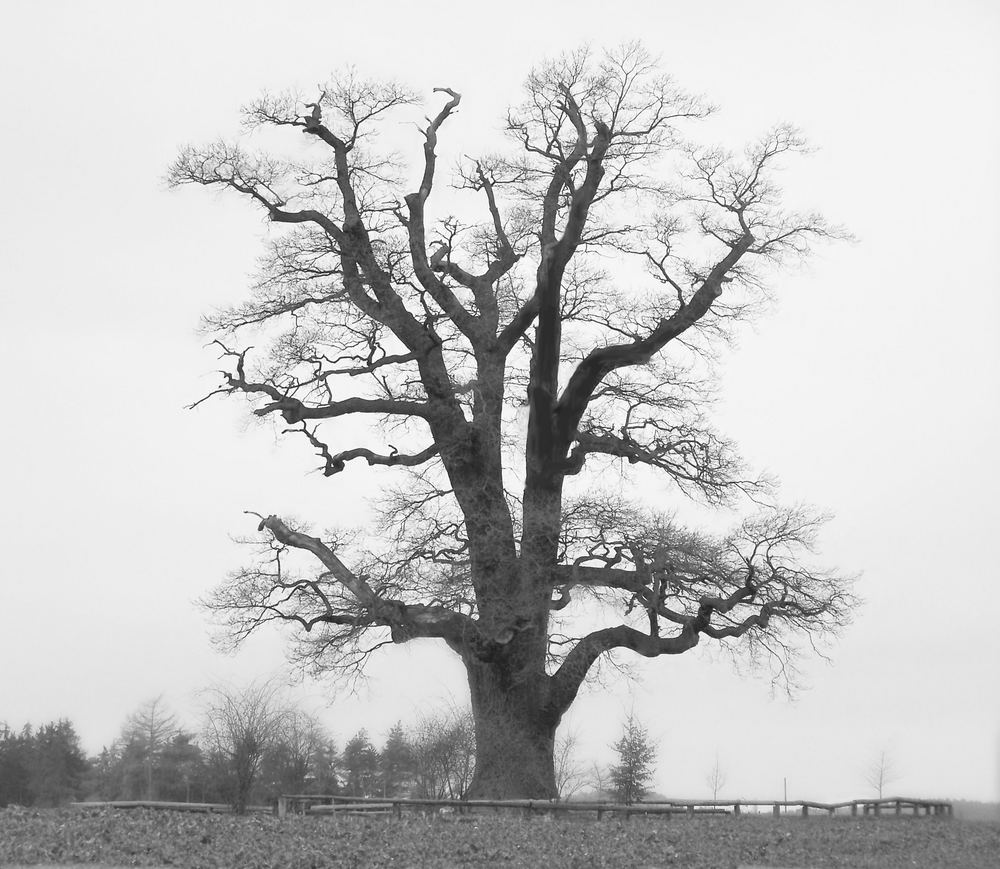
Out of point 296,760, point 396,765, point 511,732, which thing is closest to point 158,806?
point 511,732

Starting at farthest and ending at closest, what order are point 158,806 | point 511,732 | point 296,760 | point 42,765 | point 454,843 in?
point 42,765, point 296,760, point 511,732, point 158,806, point 454,843

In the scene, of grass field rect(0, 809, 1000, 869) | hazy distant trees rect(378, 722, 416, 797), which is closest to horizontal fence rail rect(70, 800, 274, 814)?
grass field rect(0, 809, 1000, 869)

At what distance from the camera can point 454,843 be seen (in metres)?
14.8

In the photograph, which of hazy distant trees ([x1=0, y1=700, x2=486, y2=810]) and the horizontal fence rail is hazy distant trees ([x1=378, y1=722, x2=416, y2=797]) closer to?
hazy distant trees ([x1=0, y1=700, x2=486, y2=810])

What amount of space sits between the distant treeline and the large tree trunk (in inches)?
173

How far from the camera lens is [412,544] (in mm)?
22031

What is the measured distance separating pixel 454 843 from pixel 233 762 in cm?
957

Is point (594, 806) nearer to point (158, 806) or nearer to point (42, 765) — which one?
point (158, 806)

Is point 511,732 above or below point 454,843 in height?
above

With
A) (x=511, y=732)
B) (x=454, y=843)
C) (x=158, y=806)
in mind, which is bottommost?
(x=454, y=843)

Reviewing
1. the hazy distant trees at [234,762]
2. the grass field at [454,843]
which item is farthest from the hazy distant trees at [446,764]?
the grass field at [454,843]

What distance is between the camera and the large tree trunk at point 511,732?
20.7 m

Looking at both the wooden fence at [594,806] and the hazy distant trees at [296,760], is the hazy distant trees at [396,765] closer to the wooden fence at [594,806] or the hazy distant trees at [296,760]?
the hazy distant trees at [296,760]

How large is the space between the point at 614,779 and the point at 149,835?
1721 centimetres
